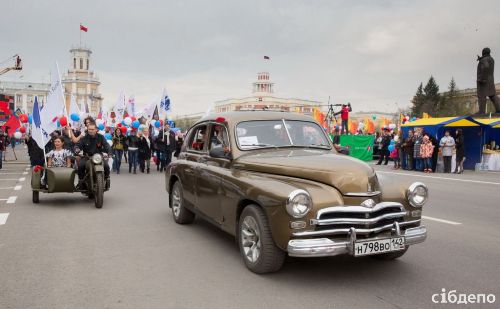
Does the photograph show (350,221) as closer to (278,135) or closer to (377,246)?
(377,246)

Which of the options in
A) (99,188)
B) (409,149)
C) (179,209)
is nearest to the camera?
(179,209)

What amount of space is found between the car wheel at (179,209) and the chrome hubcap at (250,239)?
2.32 metres

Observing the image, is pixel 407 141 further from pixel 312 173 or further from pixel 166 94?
pixel 312 173

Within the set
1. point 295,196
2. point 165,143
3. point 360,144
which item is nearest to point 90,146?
point 295,196

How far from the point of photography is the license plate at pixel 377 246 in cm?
423

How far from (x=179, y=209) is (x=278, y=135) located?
2410 mm

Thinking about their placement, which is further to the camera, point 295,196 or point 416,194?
point 416,194

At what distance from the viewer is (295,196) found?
423cm

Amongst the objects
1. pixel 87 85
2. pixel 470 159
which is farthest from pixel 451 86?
pixel 87 85

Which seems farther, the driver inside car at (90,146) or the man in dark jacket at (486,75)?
the man in dark jacket at (486,75)

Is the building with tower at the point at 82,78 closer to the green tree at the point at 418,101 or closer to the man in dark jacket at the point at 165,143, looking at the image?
the green tree at the point at 418,101

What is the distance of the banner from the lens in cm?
2450

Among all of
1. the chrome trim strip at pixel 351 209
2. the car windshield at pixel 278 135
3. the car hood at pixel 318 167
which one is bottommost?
the chrome trim strip at pixel 351 209

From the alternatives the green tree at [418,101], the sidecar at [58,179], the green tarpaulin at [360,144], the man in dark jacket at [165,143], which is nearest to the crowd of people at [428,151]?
the green tarpaulin at [360,144]
